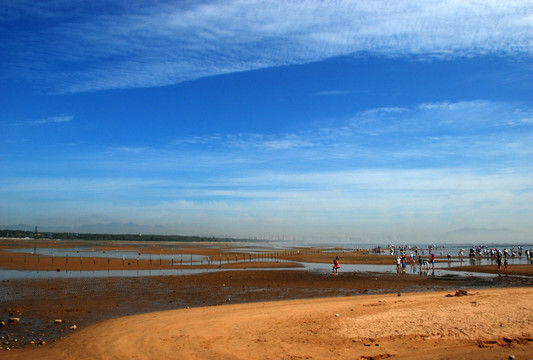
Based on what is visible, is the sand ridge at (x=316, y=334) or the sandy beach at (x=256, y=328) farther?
the sandy beach at (x=256, y=328)

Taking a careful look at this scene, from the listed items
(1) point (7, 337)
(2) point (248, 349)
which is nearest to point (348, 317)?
(2) point (248, 349)

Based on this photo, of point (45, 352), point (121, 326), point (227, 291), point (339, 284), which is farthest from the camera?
point (339, 284)

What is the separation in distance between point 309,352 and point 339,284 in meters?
→ 21.9

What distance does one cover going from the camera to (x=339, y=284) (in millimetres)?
32125

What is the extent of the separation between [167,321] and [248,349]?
218 inches

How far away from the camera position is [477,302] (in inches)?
693

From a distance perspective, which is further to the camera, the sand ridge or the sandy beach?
the sandy beach

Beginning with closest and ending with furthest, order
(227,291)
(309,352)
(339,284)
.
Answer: (309,352) < (227,291) < (339,284)

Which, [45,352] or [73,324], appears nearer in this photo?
[45,352]

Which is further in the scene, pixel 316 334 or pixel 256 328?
pixel 256 328

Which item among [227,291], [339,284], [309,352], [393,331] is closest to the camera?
[309,352]

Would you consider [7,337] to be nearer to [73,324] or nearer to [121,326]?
[73,324]

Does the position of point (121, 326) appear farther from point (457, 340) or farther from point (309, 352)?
point (457, 340)

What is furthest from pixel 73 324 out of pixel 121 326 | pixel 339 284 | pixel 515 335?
pixel 339 284
